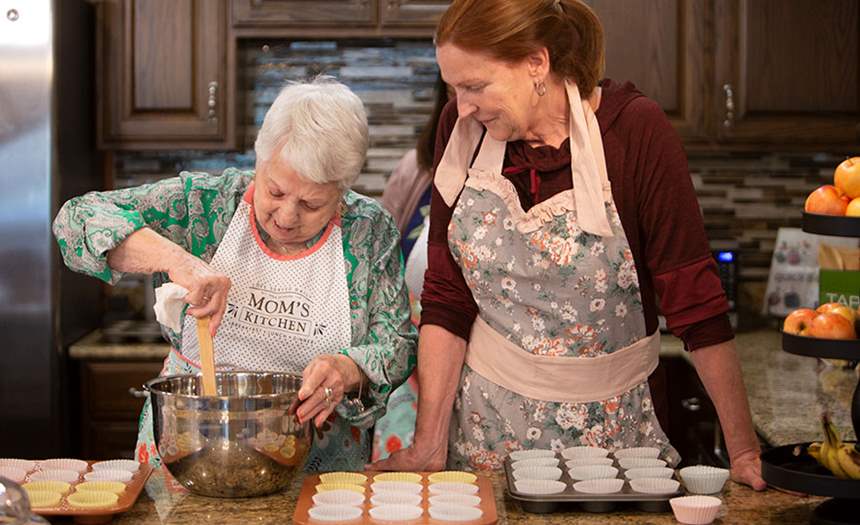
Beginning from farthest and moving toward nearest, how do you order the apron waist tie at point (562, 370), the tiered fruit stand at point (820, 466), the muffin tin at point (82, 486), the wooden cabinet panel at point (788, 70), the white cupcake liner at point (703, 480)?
1. the wooden cabinet panel at point (788, 70)
2. the apron waist tie at point (562, 370)
3. the white cupcake liner at point (703, 480)
4. the muffin tin at point (82, 486)
5. the tiered fruit stand at point (820, 466)

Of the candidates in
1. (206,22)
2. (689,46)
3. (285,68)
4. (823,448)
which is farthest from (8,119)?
(823,448)

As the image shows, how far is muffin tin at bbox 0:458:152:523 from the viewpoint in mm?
1609

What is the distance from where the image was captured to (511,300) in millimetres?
2084

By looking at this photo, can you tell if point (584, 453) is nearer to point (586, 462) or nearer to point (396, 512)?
point (586, 462)

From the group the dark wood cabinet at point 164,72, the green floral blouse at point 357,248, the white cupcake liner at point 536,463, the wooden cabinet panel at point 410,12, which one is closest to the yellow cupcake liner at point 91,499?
the green floral blouse at point 357,248

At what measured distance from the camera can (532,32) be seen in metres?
1.94

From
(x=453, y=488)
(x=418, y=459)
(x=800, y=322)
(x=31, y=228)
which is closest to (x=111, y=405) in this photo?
(x=31, y=228)

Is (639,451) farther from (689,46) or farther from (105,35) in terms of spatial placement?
(105,35)

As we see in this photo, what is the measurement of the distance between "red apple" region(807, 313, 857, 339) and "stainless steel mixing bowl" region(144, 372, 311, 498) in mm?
735

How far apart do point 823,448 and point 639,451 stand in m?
0.34

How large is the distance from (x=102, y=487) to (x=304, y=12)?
2.49 meters

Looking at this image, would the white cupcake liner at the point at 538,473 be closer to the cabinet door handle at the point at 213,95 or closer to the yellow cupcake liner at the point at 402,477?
the yellow cupcake liner at the point at 402,477

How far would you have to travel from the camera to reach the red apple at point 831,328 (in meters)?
1.52

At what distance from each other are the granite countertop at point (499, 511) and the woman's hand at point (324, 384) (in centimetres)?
13
